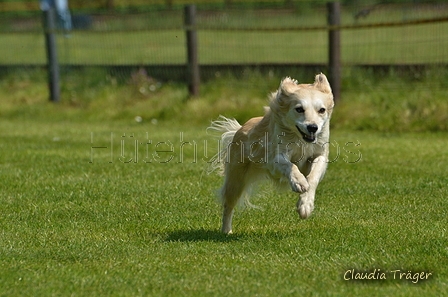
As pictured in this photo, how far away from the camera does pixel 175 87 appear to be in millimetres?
16031

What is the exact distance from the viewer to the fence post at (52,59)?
17.3 meters

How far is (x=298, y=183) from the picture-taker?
5738 mm

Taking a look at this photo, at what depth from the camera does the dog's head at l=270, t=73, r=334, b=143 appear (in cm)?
593

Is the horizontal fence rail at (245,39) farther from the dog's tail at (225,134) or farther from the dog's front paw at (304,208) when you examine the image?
the dog's front paw at (304,208)

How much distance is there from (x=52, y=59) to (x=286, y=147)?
1208cm

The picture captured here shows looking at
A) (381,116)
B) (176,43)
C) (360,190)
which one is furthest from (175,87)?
(360,190)

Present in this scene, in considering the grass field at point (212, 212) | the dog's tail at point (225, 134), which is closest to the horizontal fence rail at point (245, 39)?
the grass field at point (212, 212)

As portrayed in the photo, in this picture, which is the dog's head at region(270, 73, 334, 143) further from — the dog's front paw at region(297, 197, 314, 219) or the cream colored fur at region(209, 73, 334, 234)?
the dog's front paw at region(297, 197, 314, 219)

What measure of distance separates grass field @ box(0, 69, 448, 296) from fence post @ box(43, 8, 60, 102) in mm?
2994

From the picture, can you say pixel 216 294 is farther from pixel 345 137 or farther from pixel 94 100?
pixel 94 100

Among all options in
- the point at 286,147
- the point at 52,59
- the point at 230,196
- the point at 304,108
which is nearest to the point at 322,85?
the point at 304,108

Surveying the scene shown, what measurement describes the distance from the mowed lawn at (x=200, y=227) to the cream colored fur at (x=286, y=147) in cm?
33

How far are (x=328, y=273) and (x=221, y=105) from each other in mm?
9745

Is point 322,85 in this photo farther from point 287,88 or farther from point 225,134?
point 225,134
